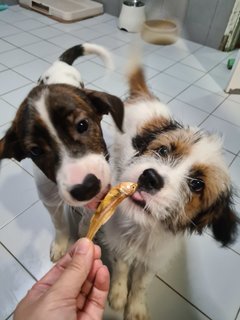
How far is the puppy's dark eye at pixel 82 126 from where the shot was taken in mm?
949

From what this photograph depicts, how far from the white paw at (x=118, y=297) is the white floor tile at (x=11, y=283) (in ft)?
1.29

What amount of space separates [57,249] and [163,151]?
0.83 m

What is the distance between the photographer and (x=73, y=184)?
83 cm

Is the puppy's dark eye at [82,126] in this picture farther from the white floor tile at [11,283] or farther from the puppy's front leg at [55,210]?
the white floor tile at [11,283]

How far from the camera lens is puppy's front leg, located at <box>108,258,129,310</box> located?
4.31 ft

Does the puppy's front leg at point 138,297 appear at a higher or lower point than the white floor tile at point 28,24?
lower

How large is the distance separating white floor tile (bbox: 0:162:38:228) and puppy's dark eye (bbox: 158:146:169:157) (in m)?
1.02

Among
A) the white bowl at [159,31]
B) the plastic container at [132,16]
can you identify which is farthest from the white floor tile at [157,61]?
the plastic container at [132,16]

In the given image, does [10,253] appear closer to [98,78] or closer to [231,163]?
[231,163]

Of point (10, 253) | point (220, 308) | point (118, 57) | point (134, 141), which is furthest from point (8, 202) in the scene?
point (118, 57)

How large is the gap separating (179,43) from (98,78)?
5.20 feet

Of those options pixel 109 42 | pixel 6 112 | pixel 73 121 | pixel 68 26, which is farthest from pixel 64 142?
pixel 68 26

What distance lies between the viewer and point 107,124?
2.25m

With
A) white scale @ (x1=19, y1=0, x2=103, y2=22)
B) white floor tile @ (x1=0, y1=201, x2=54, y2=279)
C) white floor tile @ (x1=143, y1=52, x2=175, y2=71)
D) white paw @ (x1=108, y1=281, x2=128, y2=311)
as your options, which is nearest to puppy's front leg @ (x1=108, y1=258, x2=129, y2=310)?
white paw @ (x1=108, y1=281, x2=128, y2=311)
